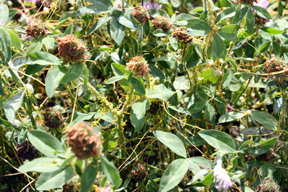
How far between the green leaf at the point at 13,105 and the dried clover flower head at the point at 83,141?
449 mm

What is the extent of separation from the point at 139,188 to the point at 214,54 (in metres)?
0.73

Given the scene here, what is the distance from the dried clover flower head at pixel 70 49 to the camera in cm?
89

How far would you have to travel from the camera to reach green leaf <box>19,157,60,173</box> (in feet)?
2.42

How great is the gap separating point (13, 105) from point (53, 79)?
221 millimetres

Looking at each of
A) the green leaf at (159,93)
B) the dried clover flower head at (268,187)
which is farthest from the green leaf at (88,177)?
the dried clover flower head at (268,187)

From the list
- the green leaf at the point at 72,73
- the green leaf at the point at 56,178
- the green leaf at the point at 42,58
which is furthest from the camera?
the green leaf at the point at 42,58

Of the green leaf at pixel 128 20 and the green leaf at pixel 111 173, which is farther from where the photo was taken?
the green leaf at pixel 128 20

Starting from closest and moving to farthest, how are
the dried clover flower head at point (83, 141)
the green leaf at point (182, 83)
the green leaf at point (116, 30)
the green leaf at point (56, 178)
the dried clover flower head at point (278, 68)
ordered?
the dried clover flower head at point (83, 141) → the green leaf at point (56, 178) → the green leaf at point (116, 30) → the dried clover flower head at point (278, 68) → the green leaf at point (182, 83)

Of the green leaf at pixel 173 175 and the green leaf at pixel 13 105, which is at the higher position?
the green leaf at pixel 13 105

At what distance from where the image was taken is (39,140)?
816mm

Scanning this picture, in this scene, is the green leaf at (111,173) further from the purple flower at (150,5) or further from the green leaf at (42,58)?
the purple flower at (150,5)

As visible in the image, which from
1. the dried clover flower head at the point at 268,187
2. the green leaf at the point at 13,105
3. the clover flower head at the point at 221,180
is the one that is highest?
the green leaf at the point at 13,105

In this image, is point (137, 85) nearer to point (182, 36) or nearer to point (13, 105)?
point (182, 36)

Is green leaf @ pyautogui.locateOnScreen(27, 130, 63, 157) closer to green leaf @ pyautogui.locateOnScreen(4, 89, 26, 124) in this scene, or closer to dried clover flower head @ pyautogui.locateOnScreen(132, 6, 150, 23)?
green leaf @ pyautogui.locateOnScreen(4, 89, 26, 124)
